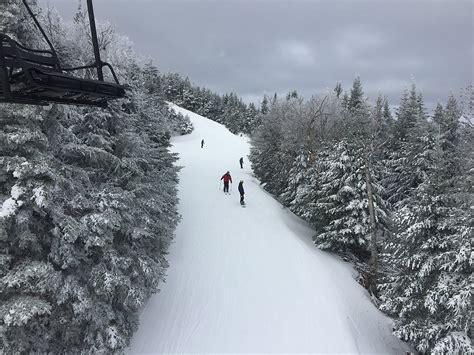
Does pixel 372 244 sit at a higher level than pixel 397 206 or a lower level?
lower

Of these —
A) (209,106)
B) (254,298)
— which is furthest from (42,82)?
(209,106)

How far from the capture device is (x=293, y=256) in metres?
18.0

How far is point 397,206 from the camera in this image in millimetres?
20516

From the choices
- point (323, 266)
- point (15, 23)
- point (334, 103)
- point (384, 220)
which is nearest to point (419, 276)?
point (323, 266)

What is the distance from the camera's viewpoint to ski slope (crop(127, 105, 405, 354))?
40.7 ft

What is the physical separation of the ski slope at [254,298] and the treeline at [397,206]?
55.1 inches

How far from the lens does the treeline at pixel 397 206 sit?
1139 centimetres

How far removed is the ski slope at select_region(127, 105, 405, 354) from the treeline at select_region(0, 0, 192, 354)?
7.98 feet

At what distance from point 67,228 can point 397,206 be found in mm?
17732

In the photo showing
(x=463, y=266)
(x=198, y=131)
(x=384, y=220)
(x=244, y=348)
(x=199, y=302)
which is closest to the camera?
(x=463, y=266)

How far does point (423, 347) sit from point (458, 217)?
433 centimetres

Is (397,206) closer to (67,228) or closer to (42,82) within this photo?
(67,228)

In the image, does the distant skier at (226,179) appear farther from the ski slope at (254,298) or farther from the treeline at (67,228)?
the treeline at (67,228)

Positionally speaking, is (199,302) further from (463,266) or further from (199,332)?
(463,266)
